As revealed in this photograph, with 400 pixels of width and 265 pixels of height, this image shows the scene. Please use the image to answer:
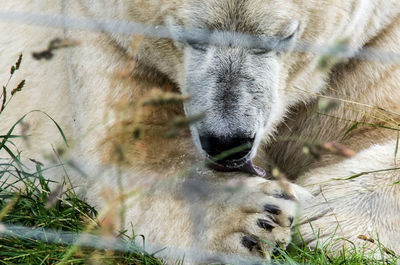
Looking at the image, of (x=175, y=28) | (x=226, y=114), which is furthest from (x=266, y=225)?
(x=175, y=28)

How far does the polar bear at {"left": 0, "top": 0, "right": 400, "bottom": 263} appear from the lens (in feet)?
8.21

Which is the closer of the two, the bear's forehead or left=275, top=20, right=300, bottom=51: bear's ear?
the bear's forehead

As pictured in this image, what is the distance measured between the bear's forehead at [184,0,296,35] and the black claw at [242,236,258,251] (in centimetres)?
77

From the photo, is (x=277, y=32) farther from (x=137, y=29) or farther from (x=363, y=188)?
(x=363, y=188)

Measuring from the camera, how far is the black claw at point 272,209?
261cm

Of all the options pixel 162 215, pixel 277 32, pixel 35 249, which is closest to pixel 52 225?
pixel 35 249

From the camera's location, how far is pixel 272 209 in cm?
262

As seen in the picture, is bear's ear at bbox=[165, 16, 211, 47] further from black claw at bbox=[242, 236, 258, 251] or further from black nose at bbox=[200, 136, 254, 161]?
black claw at bbox=[242, 236, 258, 251]

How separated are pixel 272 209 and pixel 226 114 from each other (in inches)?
17.4

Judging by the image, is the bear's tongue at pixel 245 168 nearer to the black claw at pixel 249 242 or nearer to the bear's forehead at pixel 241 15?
the black claw at pixel 249 242

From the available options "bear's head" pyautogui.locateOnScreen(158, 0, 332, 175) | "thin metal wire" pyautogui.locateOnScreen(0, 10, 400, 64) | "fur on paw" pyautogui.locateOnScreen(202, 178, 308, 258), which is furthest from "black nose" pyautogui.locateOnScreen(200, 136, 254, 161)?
"thin metal wire" pyautogui.locateOnScreen(0, 10, 400, 64)

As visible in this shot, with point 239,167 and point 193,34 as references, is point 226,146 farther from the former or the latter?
point 193,34

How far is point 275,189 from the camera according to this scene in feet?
8.85

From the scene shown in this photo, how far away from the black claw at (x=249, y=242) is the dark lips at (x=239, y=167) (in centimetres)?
28
